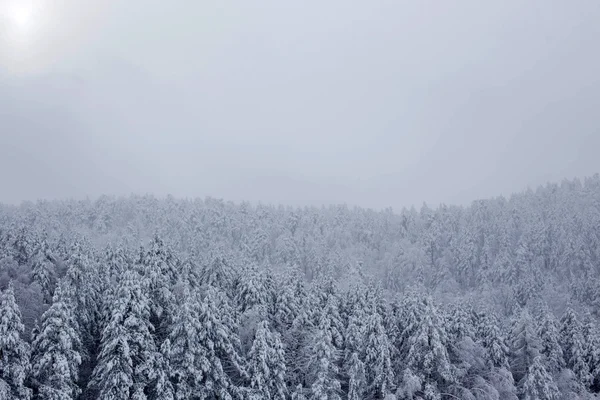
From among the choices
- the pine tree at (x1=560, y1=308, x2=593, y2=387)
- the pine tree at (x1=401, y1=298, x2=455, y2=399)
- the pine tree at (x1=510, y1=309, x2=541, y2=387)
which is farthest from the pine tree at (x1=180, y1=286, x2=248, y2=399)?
the pine tree at (x1=560, y1=308, x2=593, y2=387)

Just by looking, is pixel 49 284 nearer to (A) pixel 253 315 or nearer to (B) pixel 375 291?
(A) pixel 253 315

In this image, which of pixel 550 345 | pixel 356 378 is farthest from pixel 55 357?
pixel 550 345

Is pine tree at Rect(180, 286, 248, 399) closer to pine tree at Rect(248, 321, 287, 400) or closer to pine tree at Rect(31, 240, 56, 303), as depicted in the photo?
pine tree at Rect(248, 321, 287, 400)

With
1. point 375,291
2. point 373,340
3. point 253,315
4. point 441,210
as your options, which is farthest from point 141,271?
point 441,210

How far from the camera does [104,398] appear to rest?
2969 centimetres

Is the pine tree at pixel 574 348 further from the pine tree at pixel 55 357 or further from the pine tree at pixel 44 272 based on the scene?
the pine tree at pixel 44 272

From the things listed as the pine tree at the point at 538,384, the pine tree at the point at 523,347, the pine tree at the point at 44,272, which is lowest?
the pine tree at the point at 538,384

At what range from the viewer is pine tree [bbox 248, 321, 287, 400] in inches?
1419

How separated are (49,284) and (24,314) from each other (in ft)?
16.9

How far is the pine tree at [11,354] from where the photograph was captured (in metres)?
26.5

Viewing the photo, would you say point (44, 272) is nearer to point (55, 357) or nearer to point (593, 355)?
point (55, 357)

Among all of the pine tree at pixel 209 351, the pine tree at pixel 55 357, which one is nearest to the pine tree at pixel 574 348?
the pine tree at pixel 209 351

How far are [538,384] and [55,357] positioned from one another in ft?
126

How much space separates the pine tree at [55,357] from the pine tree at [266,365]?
12.0 metres
